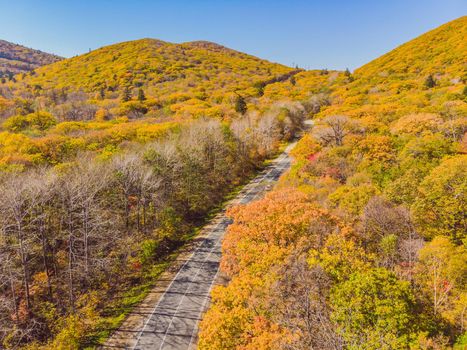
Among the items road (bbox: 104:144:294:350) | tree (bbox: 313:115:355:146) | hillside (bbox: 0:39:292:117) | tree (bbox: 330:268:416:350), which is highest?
hillside (bbox: 0:39:292:117)

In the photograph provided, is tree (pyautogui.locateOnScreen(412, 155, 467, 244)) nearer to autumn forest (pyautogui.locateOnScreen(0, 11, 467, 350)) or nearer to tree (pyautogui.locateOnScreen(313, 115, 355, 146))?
autumn forest (pyautogui.locateOnScreen(0, 11, 467, 350))

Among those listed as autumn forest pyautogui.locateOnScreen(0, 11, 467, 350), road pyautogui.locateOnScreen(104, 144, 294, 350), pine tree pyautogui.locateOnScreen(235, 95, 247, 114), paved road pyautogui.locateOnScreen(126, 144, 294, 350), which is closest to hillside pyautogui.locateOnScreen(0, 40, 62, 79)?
autumn forest pyautogui.locateOnScreen(0, 11, 467, 350)

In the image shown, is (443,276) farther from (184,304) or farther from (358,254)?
(184,304)

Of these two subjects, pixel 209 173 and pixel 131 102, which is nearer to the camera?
pixel 209 173

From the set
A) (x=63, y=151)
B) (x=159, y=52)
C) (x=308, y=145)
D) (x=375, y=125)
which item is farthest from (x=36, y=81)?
(x=375, y=125)

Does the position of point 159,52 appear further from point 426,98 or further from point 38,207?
point 38,207

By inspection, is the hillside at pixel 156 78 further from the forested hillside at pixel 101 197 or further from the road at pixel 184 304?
the road at pixel 184 304
